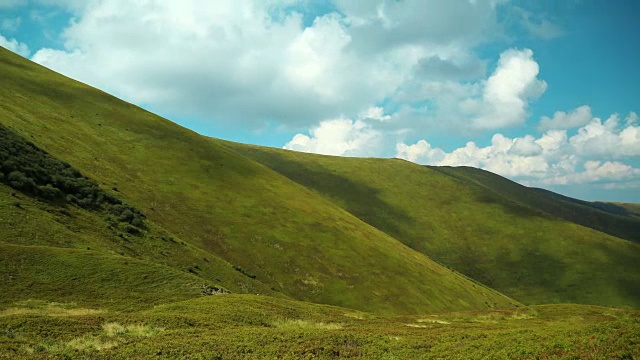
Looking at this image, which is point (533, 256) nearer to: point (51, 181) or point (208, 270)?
point (208, 270)

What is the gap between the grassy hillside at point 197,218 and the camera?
5412 cm

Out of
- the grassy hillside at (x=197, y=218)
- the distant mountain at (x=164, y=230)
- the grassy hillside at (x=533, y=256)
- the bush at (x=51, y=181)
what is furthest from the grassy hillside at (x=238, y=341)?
the grassy hillside at (x=533, y=256)

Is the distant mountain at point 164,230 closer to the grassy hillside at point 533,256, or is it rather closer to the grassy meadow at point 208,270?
the grassy meadow at point 208,270

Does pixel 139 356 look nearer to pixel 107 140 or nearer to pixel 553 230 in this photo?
pixel 107 140

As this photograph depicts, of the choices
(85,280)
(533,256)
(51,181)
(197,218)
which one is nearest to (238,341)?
(85,280)

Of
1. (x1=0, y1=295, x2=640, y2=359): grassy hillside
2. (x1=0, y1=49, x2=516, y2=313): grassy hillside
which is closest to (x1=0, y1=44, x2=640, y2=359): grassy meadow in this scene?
(x1=0, y1=295, x2=640, y2=359): grassy hillside

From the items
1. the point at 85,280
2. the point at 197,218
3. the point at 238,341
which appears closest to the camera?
the point at 238,341

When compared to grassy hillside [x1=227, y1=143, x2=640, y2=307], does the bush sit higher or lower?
higher

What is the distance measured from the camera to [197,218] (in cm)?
8088

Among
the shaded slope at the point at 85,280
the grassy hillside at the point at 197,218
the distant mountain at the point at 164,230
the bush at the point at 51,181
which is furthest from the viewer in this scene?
the grassy hillside at the point at 197,218

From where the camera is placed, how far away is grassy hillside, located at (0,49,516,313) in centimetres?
5412

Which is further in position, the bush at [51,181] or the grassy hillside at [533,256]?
the grassy hillside at [533,256]

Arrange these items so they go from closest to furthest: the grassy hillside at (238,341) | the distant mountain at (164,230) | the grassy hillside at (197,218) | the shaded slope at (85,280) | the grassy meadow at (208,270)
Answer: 1. the grassy hillside at (238,341)
2. the grassy meadow at (208,270)
3. the shaded slope at (85,280)
4. the distant mountain at (164,230)
5. the grassy hillside at (197,218)

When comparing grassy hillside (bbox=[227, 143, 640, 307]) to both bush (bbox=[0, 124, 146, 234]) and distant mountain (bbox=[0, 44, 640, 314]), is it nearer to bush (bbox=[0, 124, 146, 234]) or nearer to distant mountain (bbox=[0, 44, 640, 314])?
distant mountain (bbox=[0, 44, 640, 314])
